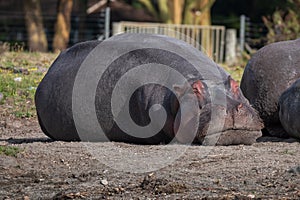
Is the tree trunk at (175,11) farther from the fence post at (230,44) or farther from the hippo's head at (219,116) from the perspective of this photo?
the hippo's head at (219,116)

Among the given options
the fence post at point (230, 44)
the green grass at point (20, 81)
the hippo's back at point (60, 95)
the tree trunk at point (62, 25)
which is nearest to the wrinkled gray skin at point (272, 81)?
the hippo's back at point (60, 95)

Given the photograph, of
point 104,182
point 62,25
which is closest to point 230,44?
point 62,25

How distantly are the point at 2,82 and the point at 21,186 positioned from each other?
5.62m

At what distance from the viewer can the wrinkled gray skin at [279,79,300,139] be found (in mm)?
7586

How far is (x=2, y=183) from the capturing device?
6.05 metres

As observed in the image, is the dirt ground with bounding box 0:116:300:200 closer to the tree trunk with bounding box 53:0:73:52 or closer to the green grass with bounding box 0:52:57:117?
the green grass with bounding box 0:52:57:117

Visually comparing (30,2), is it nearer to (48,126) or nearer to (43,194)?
(48,126)

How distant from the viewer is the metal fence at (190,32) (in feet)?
71.1

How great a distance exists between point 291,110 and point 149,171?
2073 millimetres

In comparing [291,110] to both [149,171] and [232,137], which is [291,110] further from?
[149,171]

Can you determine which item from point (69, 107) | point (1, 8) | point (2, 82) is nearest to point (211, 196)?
point (69, 107)

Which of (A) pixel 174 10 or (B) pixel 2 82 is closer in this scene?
(B) pixel 2 82

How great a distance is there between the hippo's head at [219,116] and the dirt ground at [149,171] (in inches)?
5.7

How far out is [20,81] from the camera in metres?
11.7
